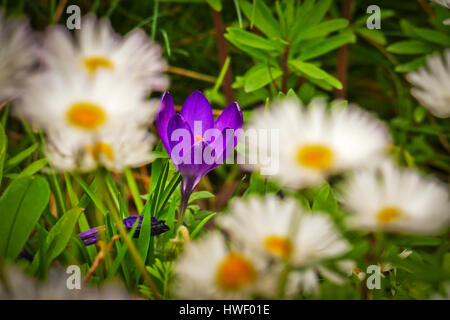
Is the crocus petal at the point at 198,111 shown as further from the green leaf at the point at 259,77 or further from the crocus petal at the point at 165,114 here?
the green leaf at the point at 259,77

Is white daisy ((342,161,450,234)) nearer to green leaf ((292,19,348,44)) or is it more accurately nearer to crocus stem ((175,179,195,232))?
crocus stem ((175,179,195,232))

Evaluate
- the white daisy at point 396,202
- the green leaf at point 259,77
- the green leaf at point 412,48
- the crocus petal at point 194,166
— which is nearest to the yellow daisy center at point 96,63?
the crocus petal at point 194,166

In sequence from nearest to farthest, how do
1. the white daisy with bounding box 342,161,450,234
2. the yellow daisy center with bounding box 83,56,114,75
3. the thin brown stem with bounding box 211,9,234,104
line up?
the white daisy with bounding box 342,161,450,234
the yellow daisy center with bounding box 83,56,114,75
the thin brown stem with bounding box 211,9,234,104

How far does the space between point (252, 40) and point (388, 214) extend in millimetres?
456

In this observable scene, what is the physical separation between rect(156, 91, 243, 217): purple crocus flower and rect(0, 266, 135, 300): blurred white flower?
4.4 inches

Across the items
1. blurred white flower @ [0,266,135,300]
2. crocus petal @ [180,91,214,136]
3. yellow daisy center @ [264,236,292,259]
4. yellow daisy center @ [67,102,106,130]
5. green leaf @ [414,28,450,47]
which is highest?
green leaf @ [414,28,450,47]

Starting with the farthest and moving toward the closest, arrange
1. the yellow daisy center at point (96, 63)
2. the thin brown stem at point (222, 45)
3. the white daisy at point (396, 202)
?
1. the thin brown stem at point (222, 45)
2. the yellow daisy center at point (96, 63)
3. the white daisy at point (396, 202)

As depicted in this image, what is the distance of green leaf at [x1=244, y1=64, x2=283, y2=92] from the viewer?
0.67m

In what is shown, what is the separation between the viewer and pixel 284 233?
320 millimetres

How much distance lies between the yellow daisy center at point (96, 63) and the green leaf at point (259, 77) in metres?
0.31

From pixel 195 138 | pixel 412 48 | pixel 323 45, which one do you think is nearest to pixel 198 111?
pixel 195 138

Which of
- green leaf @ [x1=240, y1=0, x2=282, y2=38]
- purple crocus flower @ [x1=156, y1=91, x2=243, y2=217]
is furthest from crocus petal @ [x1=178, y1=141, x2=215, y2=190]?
green leaf @ [x1=240, y1=0, x2=282, y2=38]

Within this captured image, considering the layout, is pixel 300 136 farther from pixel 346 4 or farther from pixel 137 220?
pixel 346 4

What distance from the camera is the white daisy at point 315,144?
28cm
